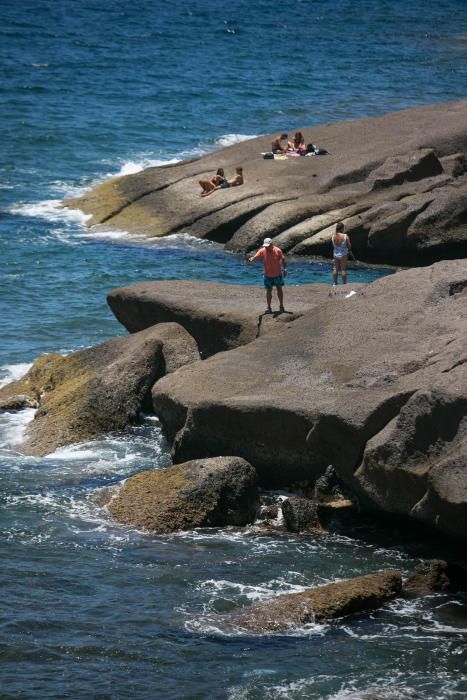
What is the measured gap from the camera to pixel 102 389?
24.0 meters

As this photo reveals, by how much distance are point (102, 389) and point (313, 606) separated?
864 cm

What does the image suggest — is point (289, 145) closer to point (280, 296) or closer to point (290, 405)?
point (280, 296)

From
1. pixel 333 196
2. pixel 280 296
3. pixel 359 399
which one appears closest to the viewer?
pixel 359 399

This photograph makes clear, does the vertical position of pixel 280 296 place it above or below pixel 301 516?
above

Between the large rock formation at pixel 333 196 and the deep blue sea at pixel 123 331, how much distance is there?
99 cm

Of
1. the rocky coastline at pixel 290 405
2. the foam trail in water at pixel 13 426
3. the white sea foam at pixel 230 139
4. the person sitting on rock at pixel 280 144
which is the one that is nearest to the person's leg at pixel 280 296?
the rocky coastline at pixel 290 405

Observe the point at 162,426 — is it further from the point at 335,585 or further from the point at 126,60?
the point at 126,60

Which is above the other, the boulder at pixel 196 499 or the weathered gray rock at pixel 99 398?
the weathered gray rock at pixel 99 398

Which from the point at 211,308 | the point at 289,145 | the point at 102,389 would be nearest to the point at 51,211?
the point at 289,145

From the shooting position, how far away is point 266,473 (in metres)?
20.6

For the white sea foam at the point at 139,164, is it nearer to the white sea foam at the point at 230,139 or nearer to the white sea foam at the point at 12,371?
the white sea foam at the point at 230,139

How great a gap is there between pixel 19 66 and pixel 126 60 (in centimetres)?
600

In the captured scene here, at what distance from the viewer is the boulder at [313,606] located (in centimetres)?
1627

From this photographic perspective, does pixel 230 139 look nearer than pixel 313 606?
No
